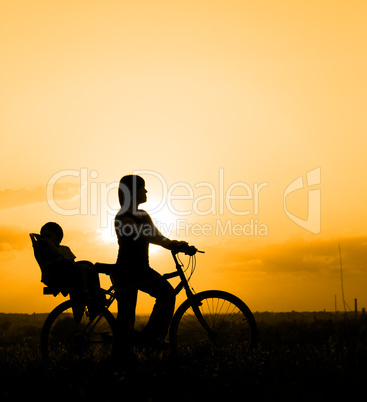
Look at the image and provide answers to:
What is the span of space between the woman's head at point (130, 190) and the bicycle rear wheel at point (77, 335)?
74.8 inches

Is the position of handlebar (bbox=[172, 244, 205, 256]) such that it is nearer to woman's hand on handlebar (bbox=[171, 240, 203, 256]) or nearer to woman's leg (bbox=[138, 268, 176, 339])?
woman's hand on handlebar (bbox=[171, 240, 203, 256])

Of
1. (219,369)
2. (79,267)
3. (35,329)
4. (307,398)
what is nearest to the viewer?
(307,398)

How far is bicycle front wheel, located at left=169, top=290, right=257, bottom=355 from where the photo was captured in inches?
314

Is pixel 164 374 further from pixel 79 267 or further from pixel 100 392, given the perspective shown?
pixel 79 267

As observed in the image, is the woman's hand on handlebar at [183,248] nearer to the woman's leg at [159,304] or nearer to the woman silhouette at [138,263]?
the woman silhouette at [138,263]

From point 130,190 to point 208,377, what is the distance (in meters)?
2.99

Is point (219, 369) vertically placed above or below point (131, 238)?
below

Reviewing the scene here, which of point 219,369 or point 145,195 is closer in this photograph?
point 219,369

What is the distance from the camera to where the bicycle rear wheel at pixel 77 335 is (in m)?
8.78

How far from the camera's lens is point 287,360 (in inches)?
283

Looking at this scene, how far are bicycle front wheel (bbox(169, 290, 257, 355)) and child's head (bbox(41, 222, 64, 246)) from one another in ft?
7.41

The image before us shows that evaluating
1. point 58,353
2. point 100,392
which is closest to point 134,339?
point 58,353

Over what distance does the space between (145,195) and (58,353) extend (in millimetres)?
3009

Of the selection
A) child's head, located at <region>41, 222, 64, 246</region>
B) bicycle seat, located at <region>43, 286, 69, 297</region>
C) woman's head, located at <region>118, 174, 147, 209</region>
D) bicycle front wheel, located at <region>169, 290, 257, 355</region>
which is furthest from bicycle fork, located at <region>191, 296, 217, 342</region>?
child's head, located at <region>41, 222, 64, 246</region>
